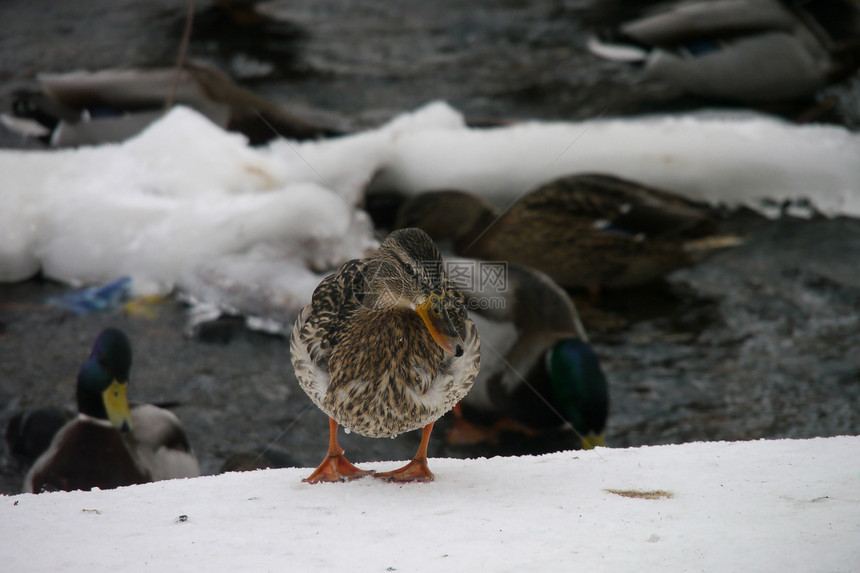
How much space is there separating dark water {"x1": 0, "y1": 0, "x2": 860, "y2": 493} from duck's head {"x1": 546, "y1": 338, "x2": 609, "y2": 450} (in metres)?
0.18

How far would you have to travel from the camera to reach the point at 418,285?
1.95 metres

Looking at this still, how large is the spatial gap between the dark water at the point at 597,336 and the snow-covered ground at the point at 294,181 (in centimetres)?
24

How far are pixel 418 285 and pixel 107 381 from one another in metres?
1.39

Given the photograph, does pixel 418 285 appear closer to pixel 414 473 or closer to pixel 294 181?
pixel 414 473

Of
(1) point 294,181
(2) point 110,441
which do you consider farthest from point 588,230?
(2) point 110,441

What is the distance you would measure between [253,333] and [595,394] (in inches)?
58.2

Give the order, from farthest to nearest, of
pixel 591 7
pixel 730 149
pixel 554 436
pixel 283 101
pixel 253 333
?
pixel 591 7, pixel 283 101, pixel 730 149, pixel 253 333, pixel 554 436

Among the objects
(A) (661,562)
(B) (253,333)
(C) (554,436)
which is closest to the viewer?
(A) (661,562)

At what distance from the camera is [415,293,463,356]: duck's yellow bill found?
6.20 ft

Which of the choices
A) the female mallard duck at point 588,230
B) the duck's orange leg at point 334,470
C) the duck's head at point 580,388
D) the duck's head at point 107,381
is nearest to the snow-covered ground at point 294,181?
the female mallard duck at point 588,230

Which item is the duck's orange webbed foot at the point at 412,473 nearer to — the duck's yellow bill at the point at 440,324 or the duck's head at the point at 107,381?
the duck's yellow bill at the point at 440,324

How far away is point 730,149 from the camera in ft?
17.0

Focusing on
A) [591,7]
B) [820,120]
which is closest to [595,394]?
[820,120]

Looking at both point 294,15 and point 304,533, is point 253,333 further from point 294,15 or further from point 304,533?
point 294,15
